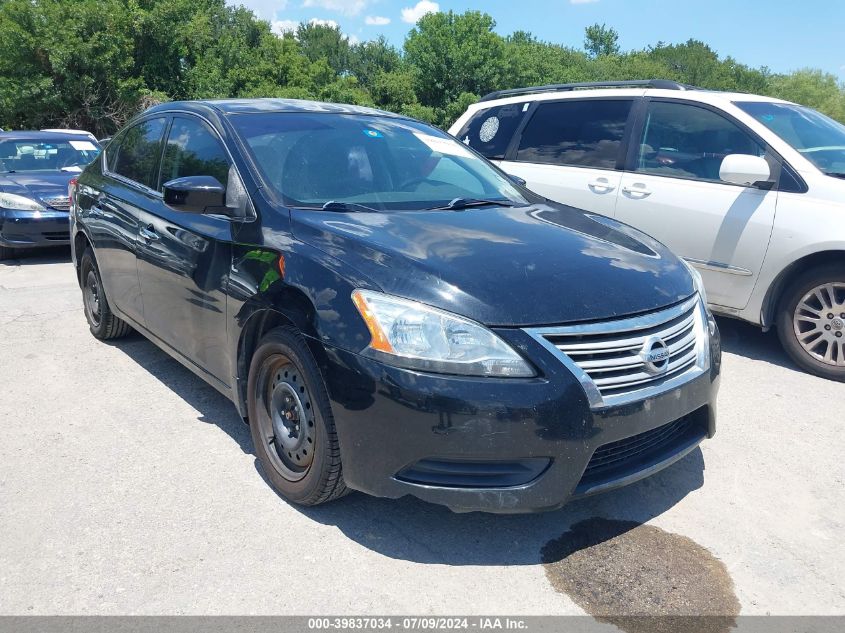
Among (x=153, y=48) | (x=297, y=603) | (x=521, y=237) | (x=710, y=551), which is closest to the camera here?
(x=297, y=603)

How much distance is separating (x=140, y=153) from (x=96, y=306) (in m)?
1.40

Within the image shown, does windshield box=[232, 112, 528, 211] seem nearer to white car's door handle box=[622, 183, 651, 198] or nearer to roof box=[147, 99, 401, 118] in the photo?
roof box=[147, 99, 401, 118]

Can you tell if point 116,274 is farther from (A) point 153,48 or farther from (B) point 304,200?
(A) point 153,48

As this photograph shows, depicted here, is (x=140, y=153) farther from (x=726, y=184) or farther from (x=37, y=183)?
(x=37, y=183)

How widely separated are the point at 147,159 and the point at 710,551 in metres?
3.83

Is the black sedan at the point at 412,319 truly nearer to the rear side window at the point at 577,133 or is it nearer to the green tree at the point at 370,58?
the rear side window at the point at 577,133

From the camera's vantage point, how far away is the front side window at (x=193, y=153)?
3705mm

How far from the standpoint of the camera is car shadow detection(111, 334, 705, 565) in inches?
115

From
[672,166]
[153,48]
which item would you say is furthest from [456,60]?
[672,166]

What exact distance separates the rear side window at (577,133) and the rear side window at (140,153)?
10.8 ft

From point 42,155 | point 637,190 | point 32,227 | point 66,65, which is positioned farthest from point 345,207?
point 66,65

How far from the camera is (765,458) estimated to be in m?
3.76

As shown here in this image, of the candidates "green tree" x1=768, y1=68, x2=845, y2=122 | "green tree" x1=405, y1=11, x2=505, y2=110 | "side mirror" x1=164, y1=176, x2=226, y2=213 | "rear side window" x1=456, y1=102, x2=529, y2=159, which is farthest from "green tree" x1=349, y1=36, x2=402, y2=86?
"side mirror" x1=164, y1=176, x2=226, y2=213

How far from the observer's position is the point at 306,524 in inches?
122
